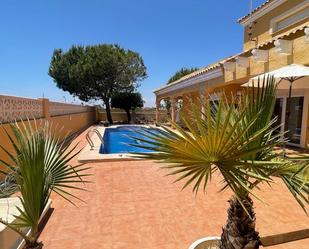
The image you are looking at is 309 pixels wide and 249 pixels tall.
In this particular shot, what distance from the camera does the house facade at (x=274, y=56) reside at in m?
8.84

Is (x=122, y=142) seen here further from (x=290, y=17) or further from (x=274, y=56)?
(x=290, y=17)

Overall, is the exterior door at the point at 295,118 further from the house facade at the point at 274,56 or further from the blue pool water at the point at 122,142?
the blue pool water at the point at 122,142

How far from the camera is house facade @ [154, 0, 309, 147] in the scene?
884 centimetres

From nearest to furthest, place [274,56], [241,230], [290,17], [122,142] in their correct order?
1. [122,142]
2. [241,230]
3. [274,56]
4. [290,17]

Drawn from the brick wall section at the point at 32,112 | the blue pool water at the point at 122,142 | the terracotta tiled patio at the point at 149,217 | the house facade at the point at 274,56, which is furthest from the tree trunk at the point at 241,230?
the house facade at the point at 274,56

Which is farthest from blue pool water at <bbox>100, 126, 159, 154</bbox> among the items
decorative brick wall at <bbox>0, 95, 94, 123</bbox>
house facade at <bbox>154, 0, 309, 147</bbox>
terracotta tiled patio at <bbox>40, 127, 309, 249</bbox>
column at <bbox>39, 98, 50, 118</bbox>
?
column at <bbox>39, 98, 50, 118</bbox>

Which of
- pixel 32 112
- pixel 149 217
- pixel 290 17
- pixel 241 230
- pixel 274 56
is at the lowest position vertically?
pixel 149 217

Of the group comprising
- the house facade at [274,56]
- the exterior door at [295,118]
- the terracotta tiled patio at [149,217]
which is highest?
the house facade at [274,56]

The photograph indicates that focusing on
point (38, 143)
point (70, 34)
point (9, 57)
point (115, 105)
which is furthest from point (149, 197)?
point (9, 57)

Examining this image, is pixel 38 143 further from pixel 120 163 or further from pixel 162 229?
pixel 120 163

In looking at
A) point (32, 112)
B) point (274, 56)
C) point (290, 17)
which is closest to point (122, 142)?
point (274, 56)

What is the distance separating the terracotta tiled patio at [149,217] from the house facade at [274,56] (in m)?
3.08

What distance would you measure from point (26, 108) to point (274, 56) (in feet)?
35.5

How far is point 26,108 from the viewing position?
1056 centimetres
